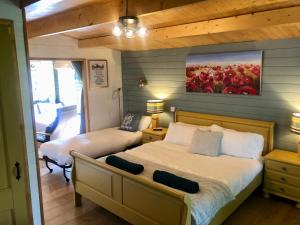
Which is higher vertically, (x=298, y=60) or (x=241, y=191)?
(x=298, y=60)

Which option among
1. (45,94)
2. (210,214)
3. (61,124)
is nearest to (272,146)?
(210,214)

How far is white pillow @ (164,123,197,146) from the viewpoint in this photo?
4152 millimetres

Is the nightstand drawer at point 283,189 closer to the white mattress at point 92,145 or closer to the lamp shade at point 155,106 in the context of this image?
the lamp shade at point 155,106

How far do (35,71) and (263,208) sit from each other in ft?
25.3

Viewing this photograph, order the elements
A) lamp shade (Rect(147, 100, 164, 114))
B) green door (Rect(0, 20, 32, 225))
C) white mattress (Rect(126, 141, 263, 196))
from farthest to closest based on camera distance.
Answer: lamp shade (Rect(147, 100, 164, 114)) < white mattress (Rect(126, 141, 263, 196)) < green door (Rect(0, 20, 32, 225))

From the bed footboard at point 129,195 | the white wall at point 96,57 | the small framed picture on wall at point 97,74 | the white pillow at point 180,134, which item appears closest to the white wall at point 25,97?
the bed footboard at point 129,195

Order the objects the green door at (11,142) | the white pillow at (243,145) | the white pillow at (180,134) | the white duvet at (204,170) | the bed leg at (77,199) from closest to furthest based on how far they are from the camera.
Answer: the green door at (11,142) → the white duvet at (204,170) → the bed leg at (77,199) → the white pillow at (243,145) → the white pillow at (180,134)

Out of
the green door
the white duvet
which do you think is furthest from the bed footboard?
the green door

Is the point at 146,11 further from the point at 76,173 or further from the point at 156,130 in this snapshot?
the point at 156,130

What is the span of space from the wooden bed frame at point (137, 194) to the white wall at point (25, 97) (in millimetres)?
847

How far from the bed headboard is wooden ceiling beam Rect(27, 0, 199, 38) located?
246 cm

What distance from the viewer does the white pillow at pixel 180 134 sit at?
163 inches

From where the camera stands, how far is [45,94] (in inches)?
341

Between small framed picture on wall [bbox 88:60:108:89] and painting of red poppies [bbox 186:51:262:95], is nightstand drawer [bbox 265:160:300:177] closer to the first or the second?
painting of red poppies [bbox 186:51:262:95]
